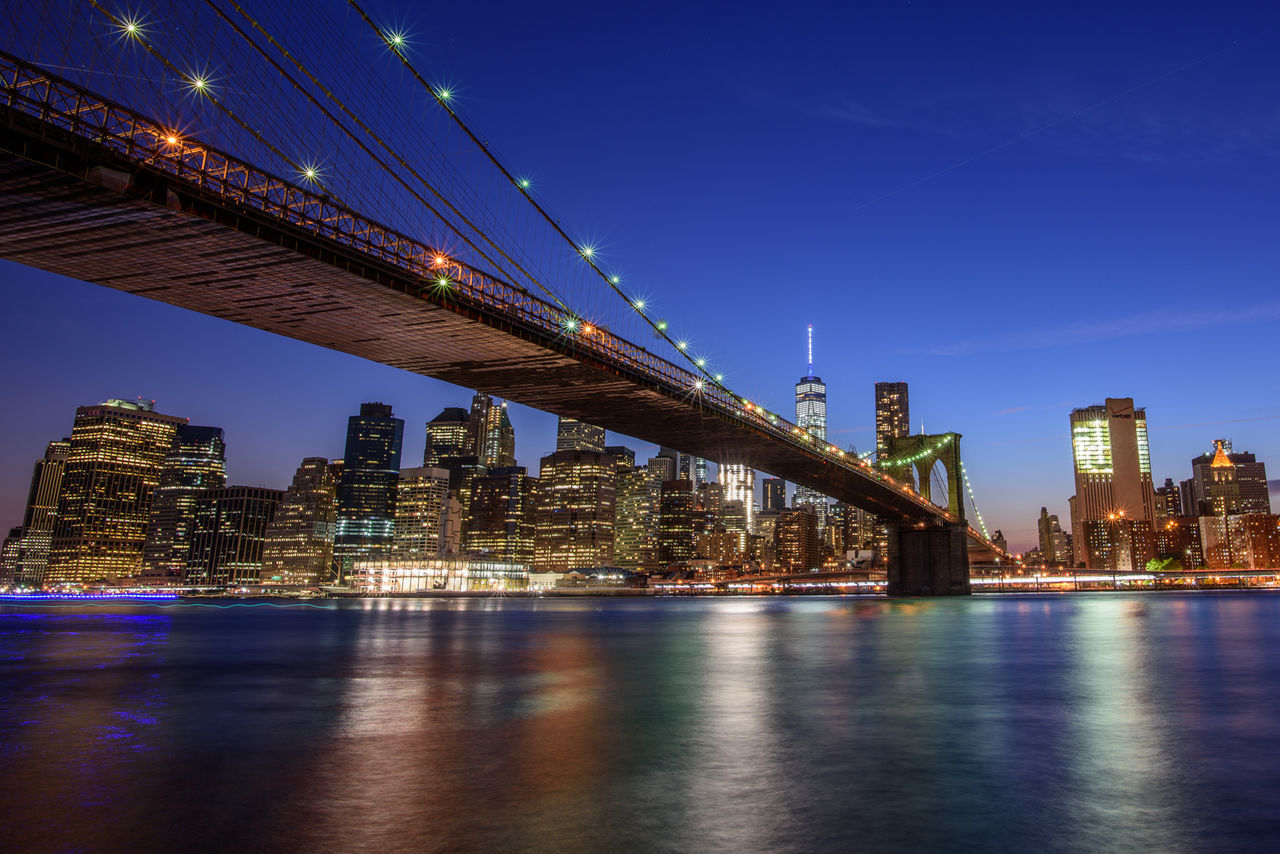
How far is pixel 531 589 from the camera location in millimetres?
176875

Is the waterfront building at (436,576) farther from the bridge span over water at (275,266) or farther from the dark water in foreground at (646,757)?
the dark water in foreground at (646,757)

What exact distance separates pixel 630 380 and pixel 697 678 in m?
31.7

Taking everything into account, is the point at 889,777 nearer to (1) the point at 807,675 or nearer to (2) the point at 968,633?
(1) the point at 807,675

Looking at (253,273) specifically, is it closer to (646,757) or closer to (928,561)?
(646,757)

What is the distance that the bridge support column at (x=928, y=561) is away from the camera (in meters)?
92.2

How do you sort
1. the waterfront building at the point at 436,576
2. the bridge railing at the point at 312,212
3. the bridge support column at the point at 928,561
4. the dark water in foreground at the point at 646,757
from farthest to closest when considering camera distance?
the waterfront building at the point at 436,576, the bridge support column at the point at 928,561, the bridge railing at the point at 312,212, the dark water in foreground at the point at 646,757

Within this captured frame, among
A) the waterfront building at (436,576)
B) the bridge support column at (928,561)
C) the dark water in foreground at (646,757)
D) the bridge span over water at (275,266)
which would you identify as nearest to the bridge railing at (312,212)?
the bridge span over water at (275,266)

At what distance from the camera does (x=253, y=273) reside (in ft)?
100

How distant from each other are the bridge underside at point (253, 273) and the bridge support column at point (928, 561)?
169 feet

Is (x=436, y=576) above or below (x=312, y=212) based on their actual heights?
below

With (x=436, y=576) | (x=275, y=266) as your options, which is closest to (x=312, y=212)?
(x=275, y=266)

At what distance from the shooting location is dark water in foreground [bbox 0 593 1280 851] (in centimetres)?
631

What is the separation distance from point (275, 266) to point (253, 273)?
126cm

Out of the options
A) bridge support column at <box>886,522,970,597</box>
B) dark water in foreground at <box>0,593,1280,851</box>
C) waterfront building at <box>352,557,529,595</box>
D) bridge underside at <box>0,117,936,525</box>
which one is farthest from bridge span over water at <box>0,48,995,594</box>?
waterfront building at <box>352,557,529,595</box>
